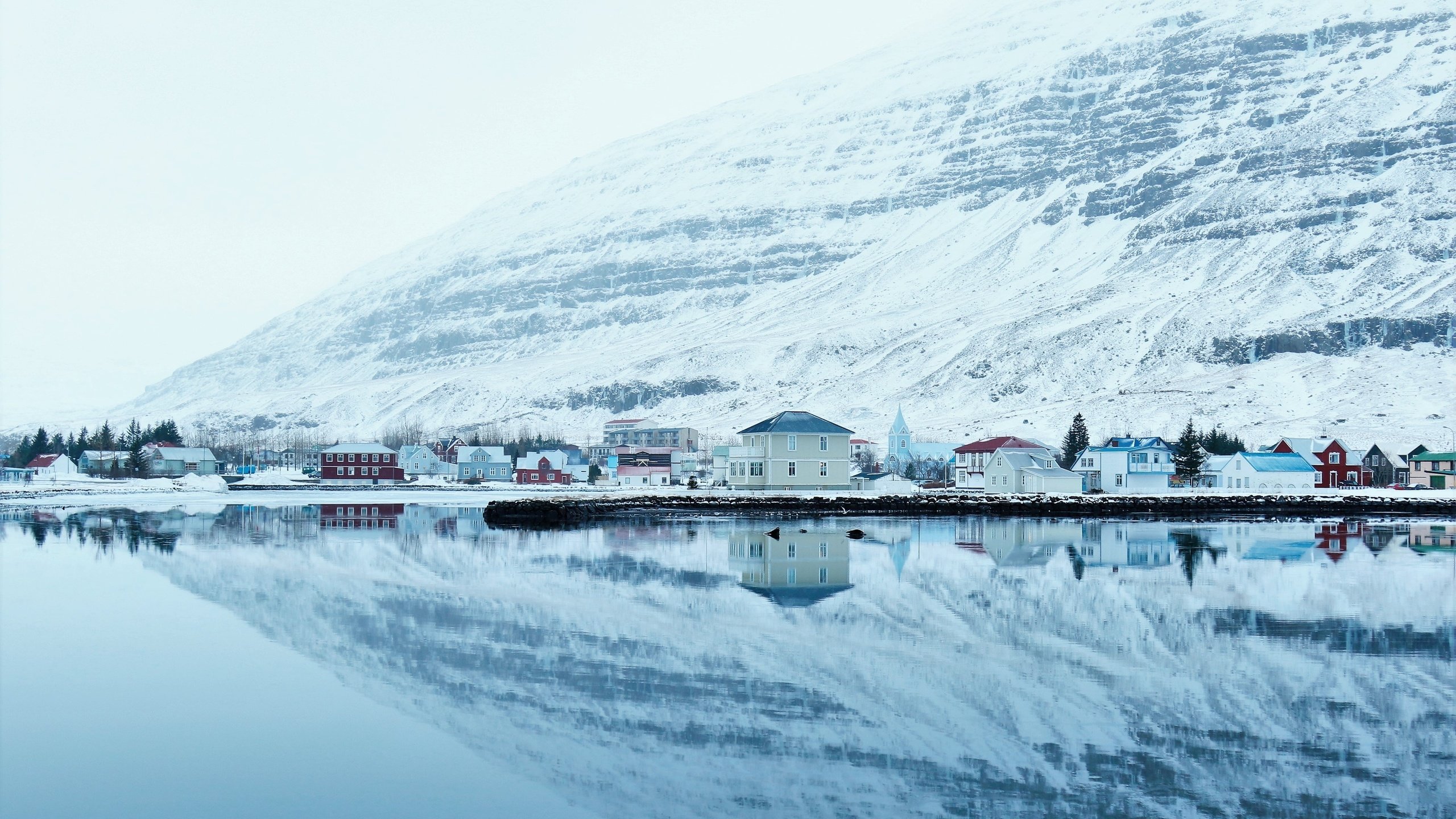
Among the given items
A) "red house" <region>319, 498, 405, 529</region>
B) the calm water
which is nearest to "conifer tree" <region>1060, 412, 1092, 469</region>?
"red house" <region>319, 498, 405, 529</region>

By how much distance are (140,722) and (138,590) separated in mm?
14155

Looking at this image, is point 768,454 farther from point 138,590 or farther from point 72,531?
point 138,590

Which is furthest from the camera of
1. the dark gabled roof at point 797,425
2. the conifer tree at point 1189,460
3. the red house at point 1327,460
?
the red house at point 1327,460

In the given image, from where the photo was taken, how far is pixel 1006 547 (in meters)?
40.2

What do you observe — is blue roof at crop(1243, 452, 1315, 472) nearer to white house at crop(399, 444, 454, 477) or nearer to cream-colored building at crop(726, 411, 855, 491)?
cream-colored building at crop(726, 411, 855, 491)

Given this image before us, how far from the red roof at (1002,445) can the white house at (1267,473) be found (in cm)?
1312

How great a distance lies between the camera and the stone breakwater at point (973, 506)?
60.4m

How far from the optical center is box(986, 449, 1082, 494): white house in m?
78.2

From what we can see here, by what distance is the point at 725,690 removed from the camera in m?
16.8

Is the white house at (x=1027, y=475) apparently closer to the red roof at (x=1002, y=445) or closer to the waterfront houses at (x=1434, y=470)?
the red roof at (x=1002, y=445)

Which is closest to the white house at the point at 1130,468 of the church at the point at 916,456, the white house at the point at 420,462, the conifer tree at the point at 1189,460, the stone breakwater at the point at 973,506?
the conifer tree at the point at 1189,460

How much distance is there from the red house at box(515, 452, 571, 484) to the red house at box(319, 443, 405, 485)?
38.0ft

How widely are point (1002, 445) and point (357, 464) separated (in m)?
60.9

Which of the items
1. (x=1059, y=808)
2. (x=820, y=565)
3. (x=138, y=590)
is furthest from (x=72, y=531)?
(x=1059, y=808)
